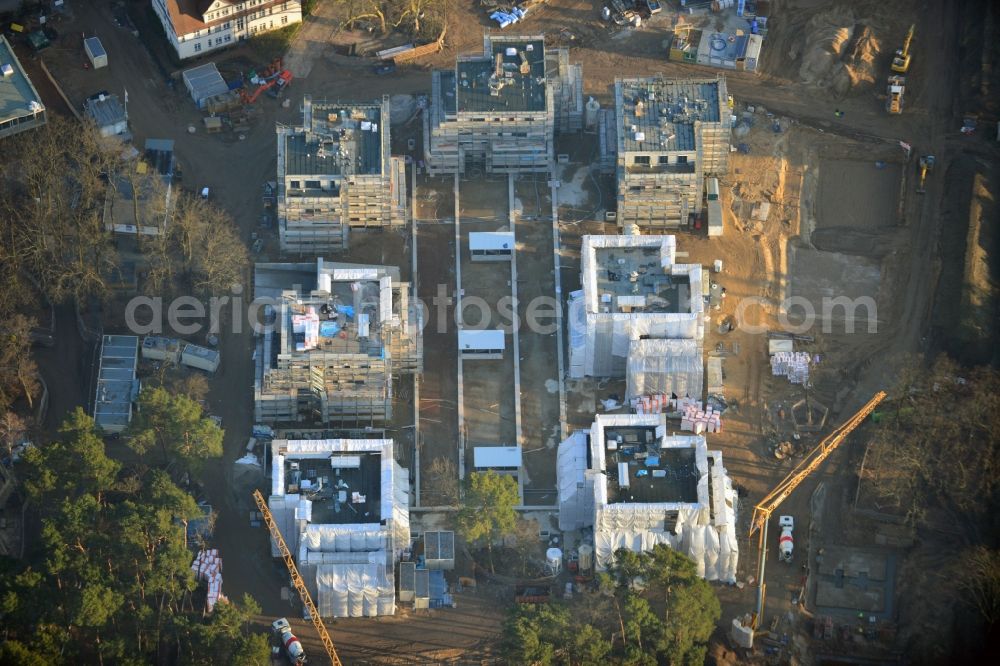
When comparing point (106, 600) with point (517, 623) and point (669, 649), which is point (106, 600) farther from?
point (669, 649)

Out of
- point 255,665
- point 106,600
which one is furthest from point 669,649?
point 106,600

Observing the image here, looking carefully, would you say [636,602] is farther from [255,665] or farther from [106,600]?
[106,600]

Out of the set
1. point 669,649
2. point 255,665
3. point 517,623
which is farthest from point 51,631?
point 669,649

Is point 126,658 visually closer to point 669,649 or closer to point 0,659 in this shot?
point 0,659

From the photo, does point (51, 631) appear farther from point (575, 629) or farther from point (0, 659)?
point (575, 629)

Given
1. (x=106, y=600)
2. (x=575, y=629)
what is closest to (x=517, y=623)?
(x=575, y=629)

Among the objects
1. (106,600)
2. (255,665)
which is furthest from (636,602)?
(106,600)
